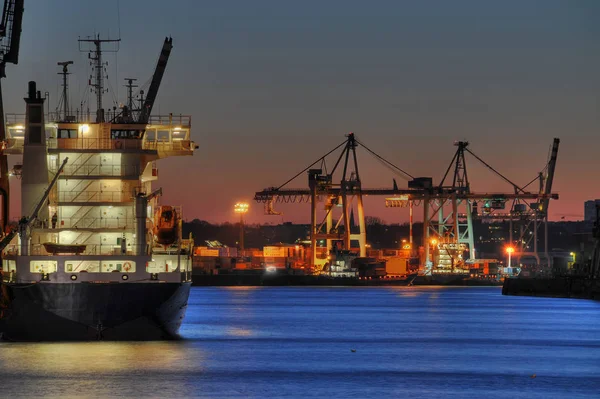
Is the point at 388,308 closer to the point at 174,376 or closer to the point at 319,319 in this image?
the point at 319,319

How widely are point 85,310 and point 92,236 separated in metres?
4.30

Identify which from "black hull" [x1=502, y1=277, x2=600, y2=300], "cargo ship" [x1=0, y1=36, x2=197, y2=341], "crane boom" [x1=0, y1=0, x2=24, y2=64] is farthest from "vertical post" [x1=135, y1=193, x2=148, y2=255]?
"black hull" [x1=502, y1=277, x2=600, y2=300]

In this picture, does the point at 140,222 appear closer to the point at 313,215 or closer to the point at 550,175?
the point at 313,215

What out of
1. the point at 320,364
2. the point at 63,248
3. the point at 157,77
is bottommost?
the point at 320,364

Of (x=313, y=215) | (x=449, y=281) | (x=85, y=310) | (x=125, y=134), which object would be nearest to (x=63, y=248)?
(x=85, y=310)

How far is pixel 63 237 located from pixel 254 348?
8806 millimetres

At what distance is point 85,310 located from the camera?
138 feet

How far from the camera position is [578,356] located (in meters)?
45.9

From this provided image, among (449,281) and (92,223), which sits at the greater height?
(92,223)

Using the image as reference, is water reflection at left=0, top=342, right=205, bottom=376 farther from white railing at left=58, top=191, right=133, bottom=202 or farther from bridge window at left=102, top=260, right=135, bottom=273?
white railing at left=58, top=191, right=133, bottom=202

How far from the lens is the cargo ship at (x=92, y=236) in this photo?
42.1m

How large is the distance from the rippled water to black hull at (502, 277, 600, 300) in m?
43.6

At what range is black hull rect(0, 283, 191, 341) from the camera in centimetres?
4169

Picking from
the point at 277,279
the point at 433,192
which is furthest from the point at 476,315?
the point at 277,279
